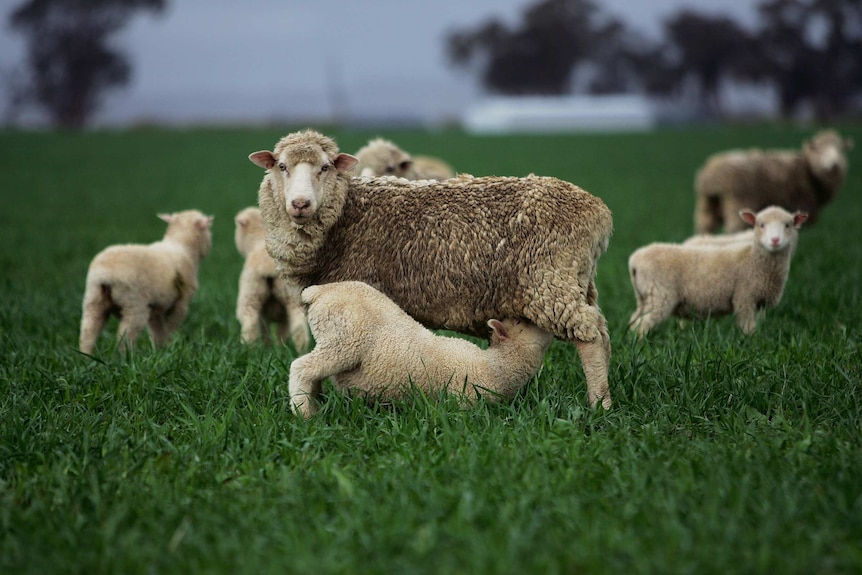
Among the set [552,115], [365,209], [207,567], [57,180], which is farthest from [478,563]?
[552,115]

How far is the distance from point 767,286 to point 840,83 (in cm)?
7690

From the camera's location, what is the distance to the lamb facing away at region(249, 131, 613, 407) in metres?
4.12

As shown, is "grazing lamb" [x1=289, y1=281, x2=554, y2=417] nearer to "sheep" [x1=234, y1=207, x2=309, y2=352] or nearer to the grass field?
the grass field

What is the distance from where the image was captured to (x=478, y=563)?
8.69ft

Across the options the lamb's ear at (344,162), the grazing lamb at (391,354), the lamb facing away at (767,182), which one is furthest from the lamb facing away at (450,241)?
the lamb facing away at (767,182)

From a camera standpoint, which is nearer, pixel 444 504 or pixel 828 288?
pixel 444 504

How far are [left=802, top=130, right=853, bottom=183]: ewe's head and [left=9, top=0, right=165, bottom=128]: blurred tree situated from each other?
6816cm

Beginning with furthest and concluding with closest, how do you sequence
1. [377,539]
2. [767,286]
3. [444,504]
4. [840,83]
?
[840,83]
[767,286]
[444,504]
[377,539]

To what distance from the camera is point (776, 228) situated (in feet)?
18.6

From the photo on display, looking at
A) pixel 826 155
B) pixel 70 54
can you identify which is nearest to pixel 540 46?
pixel 70 54

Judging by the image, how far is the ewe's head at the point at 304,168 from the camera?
163 inches

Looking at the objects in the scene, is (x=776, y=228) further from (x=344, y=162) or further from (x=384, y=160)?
(x=344, y=162)

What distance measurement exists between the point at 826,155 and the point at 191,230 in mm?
8047

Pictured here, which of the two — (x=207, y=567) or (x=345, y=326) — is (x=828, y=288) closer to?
(x=345, y=326)
